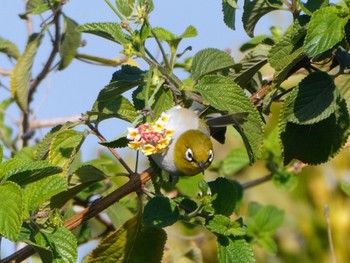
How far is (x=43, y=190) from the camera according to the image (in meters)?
1.85

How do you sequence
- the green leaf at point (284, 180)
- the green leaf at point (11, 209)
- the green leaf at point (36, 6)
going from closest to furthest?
the green leaf at point (11, 209), the green leaf at point (36, 6), the green leaf at point (284, 180)

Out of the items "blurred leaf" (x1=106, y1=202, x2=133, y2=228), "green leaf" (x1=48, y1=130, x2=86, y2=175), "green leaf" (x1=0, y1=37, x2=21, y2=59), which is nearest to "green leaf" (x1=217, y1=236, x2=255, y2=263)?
"green leaf" (x1=48, y1=130, x2=86, y2=175)

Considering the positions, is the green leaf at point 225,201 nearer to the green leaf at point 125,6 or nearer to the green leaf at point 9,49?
the green leaf at point 125,6

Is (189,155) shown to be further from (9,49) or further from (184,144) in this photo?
(9,49)

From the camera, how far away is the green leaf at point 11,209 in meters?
1.61

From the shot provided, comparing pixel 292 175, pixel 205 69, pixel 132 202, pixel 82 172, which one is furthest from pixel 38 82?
pixel 205 69

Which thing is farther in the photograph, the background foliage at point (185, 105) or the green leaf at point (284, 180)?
the green leaf at point (284, 180)

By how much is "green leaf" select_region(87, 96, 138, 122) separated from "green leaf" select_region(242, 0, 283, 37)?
1.14 feet

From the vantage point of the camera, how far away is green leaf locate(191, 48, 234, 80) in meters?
1.88

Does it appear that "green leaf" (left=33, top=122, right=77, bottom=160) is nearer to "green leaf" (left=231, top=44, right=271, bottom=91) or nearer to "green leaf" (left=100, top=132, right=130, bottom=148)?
"green leaf" (left=100, top=132, right=130, bottom=148)

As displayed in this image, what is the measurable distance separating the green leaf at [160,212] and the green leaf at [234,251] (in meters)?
0.13

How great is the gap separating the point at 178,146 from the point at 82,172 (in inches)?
13.4

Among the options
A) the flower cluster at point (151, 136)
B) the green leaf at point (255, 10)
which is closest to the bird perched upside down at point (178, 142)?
the flower cluster at point (151, 136)

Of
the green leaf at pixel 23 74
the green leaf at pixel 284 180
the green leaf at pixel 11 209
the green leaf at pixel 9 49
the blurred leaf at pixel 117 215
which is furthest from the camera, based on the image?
the green leaf at pixel 9 49
